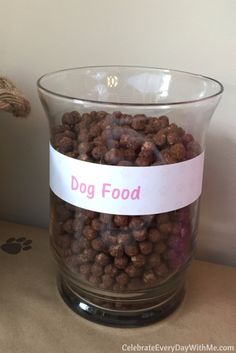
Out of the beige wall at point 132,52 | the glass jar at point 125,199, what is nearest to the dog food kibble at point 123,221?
the glass jar at point 125,199

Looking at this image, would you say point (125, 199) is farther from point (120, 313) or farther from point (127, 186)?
point (120, 313)

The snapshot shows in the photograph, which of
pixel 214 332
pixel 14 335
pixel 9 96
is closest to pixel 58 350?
pixel 14 335

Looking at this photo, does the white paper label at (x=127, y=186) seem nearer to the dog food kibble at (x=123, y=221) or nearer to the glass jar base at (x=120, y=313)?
the dog food kibble at (x=123, y=221)

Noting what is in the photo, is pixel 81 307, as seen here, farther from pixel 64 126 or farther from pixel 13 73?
pixel 13 73

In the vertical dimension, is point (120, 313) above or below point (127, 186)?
below

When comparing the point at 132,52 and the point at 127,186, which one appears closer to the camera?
the point at 127,186

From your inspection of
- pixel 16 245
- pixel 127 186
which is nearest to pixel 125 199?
pixel 127 186
